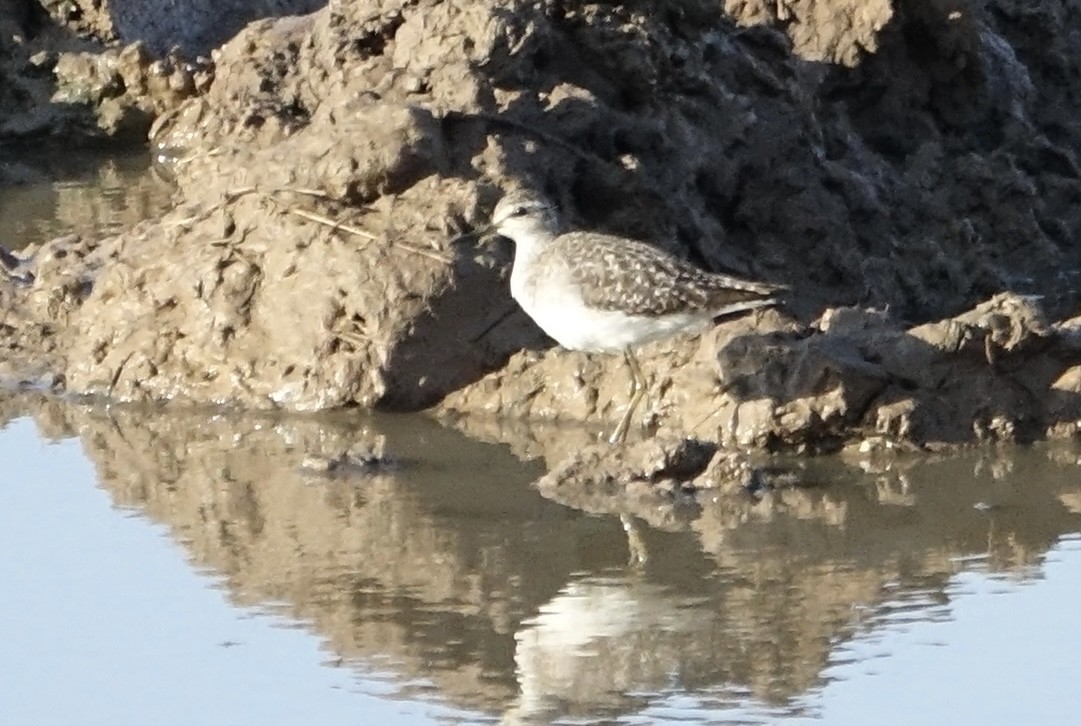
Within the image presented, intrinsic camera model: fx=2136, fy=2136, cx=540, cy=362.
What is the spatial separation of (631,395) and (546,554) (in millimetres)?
1547

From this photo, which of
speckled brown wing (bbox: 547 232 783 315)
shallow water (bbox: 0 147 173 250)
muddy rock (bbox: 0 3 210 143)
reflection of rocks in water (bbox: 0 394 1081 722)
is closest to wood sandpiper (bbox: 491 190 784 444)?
speckled brown wing (bbox: 547 232 783 315)

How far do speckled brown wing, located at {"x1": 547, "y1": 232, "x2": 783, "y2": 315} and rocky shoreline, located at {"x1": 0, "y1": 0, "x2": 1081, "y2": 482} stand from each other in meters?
0.24

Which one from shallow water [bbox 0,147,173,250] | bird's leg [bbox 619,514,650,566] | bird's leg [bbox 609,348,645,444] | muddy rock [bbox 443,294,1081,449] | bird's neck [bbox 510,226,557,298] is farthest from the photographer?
shallow water [bbox 0,147,173,250]

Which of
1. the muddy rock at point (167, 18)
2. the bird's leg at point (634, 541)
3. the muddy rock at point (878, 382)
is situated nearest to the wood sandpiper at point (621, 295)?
the muddy rock at point (878, 382)

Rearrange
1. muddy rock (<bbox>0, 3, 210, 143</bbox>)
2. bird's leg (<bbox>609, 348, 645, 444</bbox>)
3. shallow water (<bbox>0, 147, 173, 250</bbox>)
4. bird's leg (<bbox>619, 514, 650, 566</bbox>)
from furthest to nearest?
muddy rock (<bbox>0, 3, 210, 143</bbox>) → shallow water (<bbox>0, 147, 173, 250</bbox>) → bird's leg (<bbox>609, 348, 645, 444</bbox>) → bird's leg (<bbox>619, 514, 650, 566</bbox>)

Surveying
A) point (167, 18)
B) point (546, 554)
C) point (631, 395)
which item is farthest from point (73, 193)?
point (546, 554)

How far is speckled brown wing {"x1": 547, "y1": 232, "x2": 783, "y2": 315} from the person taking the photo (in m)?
8.30

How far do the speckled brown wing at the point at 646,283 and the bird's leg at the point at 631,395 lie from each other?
0.84 feet

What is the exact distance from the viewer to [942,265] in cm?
1052

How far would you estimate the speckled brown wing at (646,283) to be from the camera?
830 cm

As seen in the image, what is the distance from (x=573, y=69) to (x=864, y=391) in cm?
248

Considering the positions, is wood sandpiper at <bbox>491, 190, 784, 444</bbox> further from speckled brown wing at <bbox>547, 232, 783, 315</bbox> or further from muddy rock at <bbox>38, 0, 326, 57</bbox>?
muddy rock at <bbox>38, 0, 326, 57</bbox>

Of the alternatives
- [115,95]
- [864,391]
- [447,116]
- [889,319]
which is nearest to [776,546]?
[864,391]

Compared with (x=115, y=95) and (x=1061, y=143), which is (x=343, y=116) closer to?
(x=1061, y=143)
